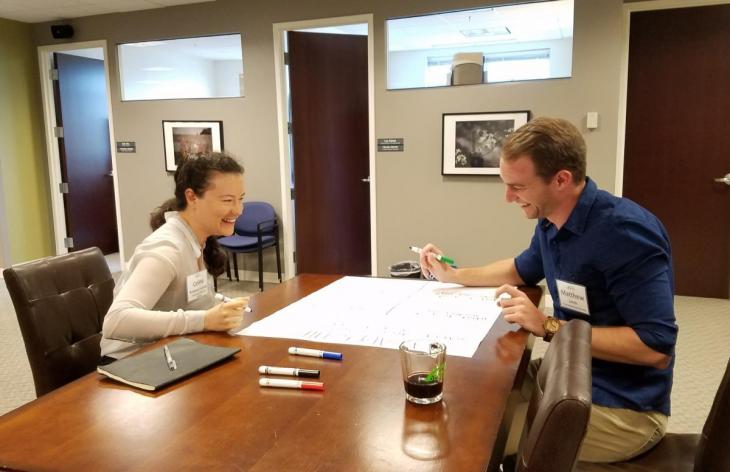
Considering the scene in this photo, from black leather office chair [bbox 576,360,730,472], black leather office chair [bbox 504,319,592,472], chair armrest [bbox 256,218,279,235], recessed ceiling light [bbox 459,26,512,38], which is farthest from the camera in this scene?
recessed ceiling light [bbox 459,26,512,38]

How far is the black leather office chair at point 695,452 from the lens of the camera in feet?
3.48

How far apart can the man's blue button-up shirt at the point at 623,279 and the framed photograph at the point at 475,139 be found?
2.97m

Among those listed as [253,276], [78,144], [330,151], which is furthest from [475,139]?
[78,144]

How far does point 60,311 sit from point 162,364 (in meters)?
0.62

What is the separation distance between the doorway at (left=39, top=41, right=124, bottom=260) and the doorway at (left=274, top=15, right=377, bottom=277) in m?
1.99

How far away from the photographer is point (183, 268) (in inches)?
66.9

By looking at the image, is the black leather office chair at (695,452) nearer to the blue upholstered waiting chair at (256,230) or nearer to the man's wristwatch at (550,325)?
the man's wristwatch at (550,325)

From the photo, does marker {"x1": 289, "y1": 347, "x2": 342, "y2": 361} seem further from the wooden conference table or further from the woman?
the woman

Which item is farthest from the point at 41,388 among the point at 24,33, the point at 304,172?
the point at 24,33

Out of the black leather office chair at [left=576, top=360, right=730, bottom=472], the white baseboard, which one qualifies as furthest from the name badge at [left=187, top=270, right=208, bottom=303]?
the white baseboard

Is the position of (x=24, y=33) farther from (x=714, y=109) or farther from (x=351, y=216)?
(x=714, y=109)

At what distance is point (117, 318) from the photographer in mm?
1482

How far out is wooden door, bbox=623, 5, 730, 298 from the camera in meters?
4.36

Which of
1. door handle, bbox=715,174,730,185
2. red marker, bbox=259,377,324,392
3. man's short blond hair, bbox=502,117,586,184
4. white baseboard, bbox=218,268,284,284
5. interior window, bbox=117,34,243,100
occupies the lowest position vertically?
white baseboard, bbox=218,268,284,284
